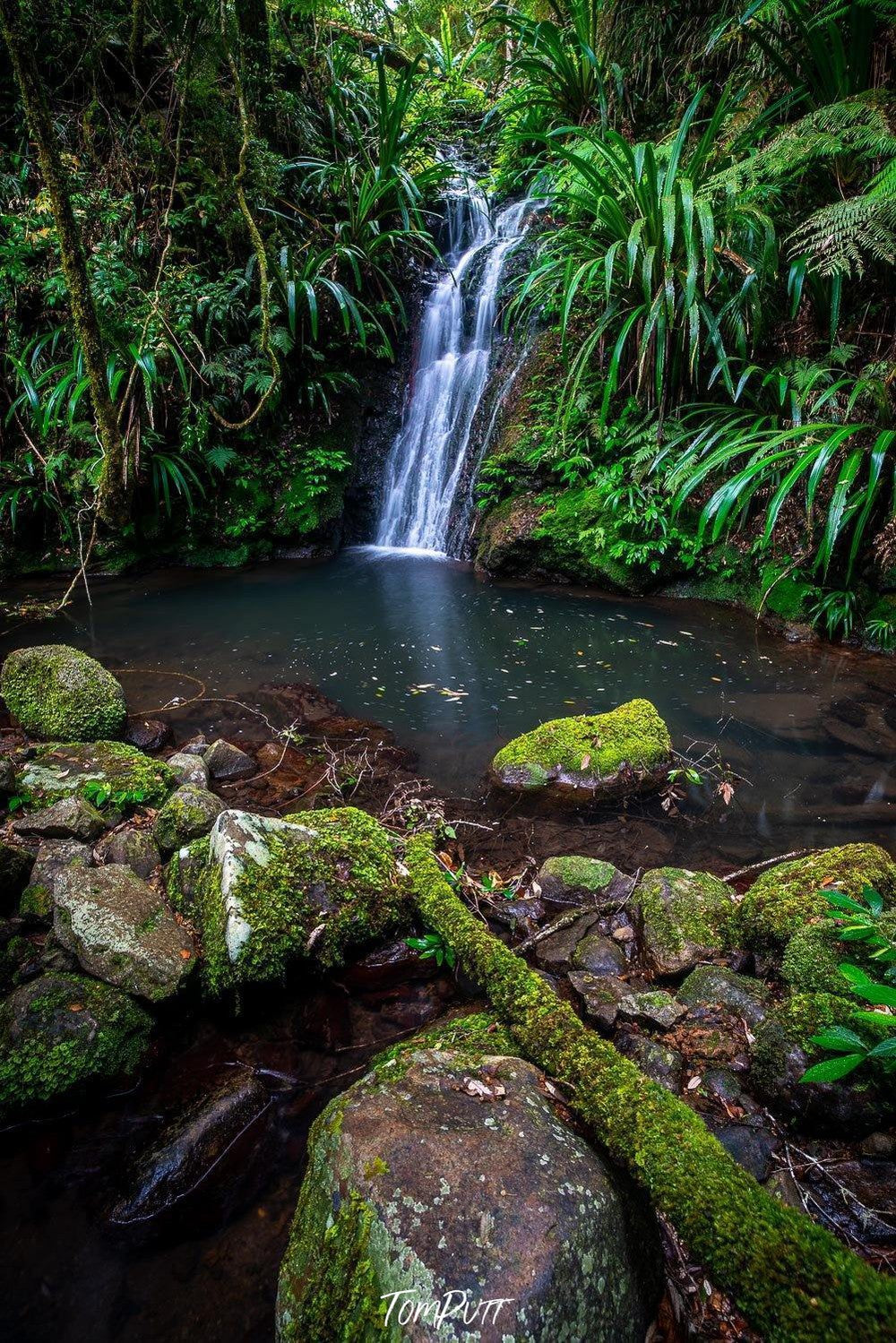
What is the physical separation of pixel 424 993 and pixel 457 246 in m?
9.33

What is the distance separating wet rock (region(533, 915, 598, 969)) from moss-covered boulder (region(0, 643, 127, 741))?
2376 millimetres

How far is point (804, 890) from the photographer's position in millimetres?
1717

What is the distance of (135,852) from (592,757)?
6.26ft

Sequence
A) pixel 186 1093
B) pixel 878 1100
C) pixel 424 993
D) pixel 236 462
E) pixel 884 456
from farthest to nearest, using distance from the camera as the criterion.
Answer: pixel 236 462 < pixel 884 456 < pixel 424 993 < pixel 186 1093 < pixel 878 1100

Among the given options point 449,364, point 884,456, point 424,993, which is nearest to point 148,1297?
point 424,993

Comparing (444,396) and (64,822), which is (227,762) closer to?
(64,822)

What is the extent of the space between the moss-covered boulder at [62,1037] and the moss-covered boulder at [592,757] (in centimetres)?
173

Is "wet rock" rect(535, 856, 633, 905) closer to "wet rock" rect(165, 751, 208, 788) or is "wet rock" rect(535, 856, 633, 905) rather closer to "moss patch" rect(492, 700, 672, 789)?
"moss patch" rect(492, 700, 672, 789)

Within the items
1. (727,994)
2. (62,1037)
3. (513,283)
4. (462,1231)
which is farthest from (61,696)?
(513,283)

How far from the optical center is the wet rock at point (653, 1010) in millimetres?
1570

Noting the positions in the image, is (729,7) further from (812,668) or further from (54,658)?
(54,658)

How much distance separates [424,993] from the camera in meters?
1.73

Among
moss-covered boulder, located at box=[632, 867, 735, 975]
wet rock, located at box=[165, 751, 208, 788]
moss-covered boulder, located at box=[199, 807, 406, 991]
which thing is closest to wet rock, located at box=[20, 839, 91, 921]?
moss-covered boulder, located at box=[199, 807, 406, 991]

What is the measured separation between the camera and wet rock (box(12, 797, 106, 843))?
2.07m
